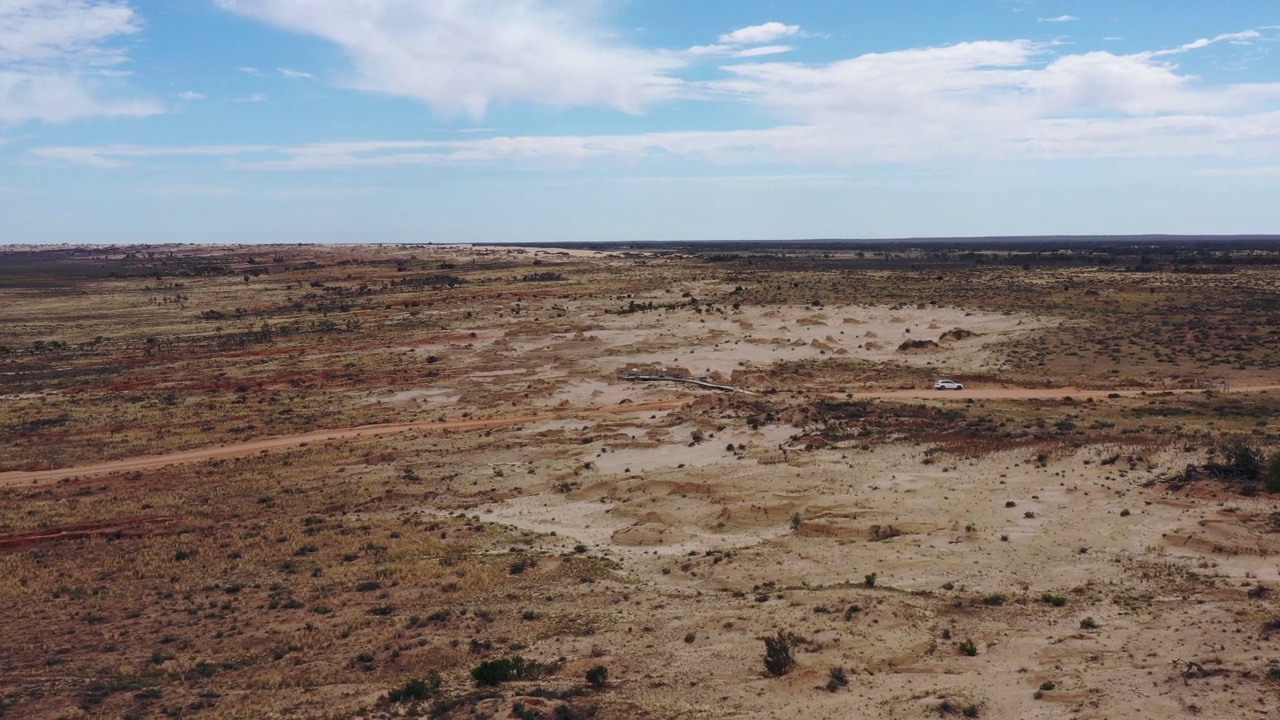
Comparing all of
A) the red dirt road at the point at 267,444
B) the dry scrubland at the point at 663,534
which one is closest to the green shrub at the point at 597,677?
the dry scrubland at the point at 663,534

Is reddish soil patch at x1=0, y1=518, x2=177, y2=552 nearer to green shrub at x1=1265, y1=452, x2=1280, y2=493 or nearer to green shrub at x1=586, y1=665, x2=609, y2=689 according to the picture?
green shrub at x1=586, y1=665, x2=609, y2=689

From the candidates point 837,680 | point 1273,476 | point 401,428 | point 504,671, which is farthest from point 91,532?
point 1273,476

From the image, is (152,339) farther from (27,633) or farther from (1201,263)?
(1201,263)

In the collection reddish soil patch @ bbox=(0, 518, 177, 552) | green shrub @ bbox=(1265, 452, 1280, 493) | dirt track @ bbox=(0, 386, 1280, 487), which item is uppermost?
green shrub @ bbox=(1265, 452, 1280, 493)

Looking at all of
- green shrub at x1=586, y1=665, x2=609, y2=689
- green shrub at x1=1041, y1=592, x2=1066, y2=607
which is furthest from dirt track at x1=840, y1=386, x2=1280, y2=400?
green shrub at x1=586, y1=665, x2=609, y2=689

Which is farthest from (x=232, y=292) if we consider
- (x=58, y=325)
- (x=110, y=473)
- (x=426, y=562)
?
(x=426, y=562)

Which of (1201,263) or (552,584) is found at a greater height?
(1201,263)

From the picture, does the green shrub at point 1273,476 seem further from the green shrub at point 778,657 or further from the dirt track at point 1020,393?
the dirt track at point 1020,393
